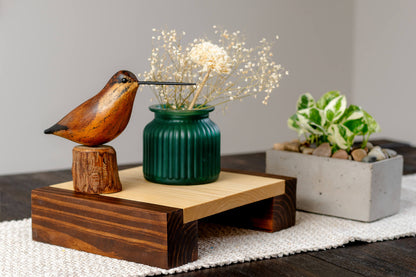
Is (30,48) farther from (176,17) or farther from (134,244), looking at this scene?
(134,244)

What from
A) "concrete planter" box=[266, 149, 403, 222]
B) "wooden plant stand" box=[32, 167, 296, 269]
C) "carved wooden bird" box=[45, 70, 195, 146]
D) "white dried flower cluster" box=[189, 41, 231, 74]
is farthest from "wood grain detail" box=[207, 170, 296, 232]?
"carved wooden bird" box=[45, 70, 195, 146]

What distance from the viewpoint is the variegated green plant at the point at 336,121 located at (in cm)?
194

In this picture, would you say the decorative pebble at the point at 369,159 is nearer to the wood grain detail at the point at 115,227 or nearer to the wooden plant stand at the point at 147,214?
the wooden plant stand at the point at 147,214

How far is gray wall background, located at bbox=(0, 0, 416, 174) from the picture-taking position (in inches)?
119

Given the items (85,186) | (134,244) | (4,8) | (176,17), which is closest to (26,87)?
(4,8)

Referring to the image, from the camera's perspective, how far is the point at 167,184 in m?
1.70

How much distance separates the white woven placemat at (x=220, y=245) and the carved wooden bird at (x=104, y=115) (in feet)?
1.02

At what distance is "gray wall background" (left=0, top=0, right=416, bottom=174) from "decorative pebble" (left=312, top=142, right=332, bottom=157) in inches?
59.5

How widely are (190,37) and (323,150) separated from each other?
1.66 metres

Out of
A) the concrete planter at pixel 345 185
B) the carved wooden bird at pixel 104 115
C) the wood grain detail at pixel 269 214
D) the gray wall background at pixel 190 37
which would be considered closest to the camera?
the carved wooden bird at pixel 104 115

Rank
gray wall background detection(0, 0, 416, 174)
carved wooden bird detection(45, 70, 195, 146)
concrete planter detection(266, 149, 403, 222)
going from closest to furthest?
1. carved wooden bird detection(45, 70, 195, 146)
2. concrete planter detection(266, 149, 403, 222)
3. gray wall background detection(0, 0, 416, 174)

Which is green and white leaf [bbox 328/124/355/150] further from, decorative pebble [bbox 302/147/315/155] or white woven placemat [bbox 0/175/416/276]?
white woven placemat [bbox 0/175/416/276]

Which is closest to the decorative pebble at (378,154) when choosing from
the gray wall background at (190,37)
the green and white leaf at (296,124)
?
the green and white leaf at (296,124)

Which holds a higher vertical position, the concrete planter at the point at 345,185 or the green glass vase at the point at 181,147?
the green glass vase at the point at 181,147
